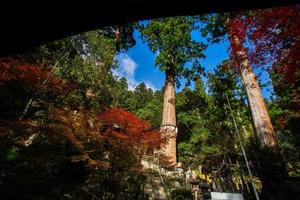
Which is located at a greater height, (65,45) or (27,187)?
(65,45)

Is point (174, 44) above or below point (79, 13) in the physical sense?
above

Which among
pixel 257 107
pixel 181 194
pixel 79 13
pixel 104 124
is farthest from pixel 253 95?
pixel 79 13

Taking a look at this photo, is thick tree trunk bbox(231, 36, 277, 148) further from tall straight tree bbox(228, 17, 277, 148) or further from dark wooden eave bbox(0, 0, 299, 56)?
dark wooden eave bbox(0, 0, 299, 56)

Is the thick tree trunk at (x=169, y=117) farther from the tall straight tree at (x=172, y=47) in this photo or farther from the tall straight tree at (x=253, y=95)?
the tall straight tree at (x=253, y=95)

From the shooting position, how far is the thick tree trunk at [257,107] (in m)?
9.77

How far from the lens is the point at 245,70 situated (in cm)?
1210

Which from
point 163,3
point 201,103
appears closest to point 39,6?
point 163,3

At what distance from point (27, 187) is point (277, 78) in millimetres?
19250

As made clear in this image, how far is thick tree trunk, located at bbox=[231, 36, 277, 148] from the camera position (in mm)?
9773

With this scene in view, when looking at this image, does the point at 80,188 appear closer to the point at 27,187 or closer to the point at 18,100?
the point at 27,187

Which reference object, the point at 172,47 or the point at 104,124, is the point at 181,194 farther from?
the point at 172,47

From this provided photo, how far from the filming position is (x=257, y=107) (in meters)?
10.9

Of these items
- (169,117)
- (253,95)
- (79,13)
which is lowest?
(79,13)

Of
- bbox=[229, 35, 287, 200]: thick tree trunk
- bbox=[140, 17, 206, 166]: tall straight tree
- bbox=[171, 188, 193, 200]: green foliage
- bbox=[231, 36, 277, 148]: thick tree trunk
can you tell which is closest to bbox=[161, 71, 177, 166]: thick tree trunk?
bbox=[140, 17, 206, 166]: tall straight tree
